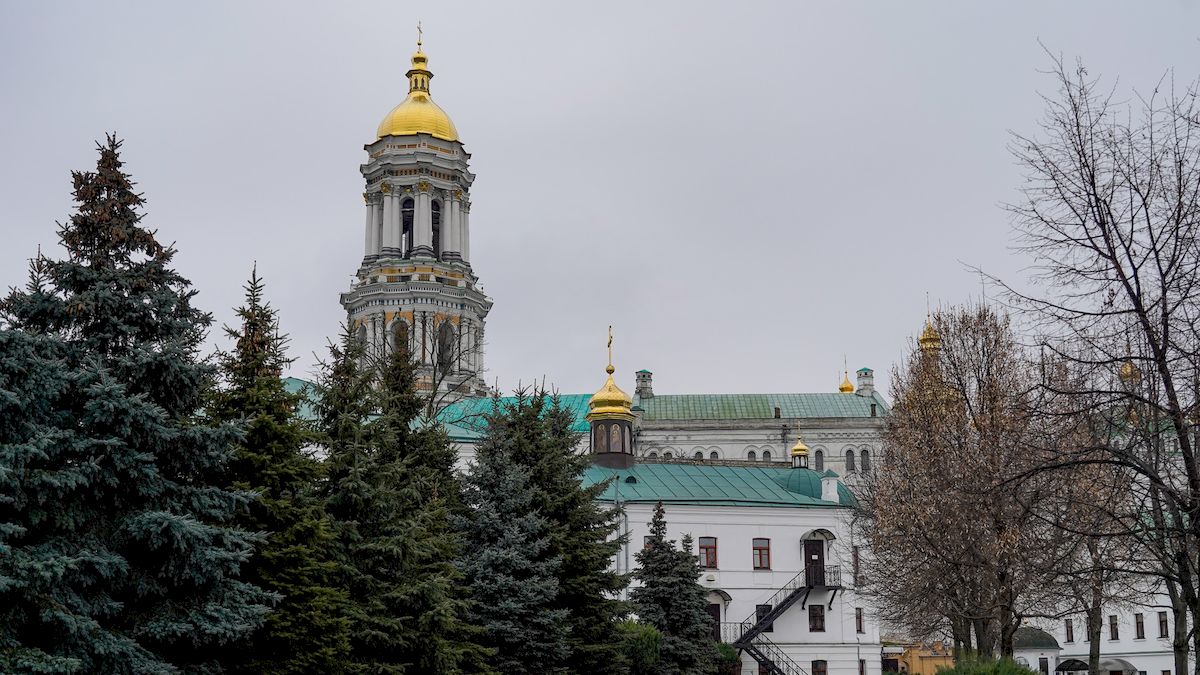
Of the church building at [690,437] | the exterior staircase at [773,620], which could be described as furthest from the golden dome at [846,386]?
the exterior staircase at [773,620]

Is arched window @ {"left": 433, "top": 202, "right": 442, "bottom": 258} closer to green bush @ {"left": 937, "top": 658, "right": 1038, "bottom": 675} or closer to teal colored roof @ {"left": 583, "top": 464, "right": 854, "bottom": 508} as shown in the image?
teal colored roof @ {"left": 583, "top": 464, "right": 854, "bottom": 508}

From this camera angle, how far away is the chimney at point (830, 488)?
172ft

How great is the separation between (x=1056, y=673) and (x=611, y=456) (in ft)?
73.3

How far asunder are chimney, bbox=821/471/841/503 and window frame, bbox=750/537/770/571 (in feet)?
12.0

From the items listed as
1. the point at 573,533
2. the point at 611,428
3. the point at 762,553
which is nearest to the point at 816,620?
the point at 762,553

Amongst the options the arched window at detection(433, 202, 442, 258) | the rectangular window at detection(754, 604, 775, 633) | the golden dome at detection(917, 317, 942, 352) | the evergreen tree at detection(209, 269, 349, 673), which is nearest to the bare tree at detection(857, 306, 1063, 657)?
the golden dome at detection(917, 317, 942, 352)

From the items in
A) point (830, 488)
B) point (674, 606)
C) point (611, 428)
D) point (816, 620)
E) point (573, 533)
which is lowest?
point (816, 620)

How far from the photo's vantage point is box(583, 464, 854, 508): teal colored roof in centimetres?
5069

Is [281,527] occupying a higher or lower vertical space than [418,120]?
lower

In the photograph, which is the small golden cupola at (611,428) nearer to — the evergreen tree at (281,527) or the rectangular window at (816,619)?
the rectangular window at (816,619)

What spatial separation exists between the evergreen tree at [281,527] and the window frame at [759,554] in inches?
1318

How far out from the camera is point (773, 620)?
49000 millimetres

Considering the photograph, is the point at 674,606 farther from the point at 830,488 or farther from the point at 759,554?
the point at 830,488

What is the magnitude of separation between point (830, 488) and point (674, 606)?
704 inches
